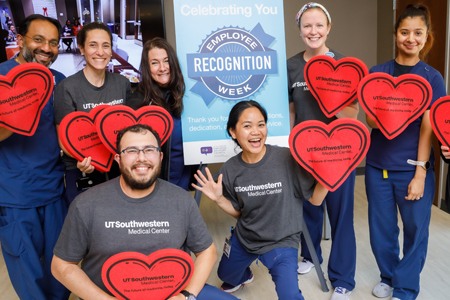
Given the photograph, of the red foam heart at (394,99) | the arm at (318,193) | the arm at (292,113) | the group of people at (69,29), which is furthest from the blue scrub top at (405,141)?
the group of people at (69,29)

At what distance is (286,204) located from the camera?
195 cm

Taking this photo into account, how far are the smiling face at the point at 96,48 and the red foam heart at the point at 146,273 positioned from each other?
3.75 feet

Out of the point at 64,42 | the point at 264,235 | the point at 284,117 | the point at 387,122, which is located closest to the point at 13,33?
the point at 64,42

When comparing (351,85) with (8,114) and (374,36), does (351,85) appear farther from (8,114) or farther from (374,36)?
(374,36)

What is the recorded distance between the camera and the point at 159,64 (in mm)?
2152

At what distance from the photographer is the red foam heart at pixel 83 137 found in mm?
1891

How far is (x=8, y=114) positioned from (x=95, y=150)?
1.43ft

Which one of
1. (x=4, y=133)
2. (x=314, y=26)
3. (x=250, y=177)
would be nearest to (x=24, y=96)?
(x=4, y=133)

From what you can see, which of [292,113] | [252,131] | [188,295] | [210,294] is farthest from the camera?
[292,113]

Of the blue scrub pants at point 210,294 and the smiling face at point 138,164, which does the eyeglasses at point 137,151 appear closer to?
the smiling face at point 138,164

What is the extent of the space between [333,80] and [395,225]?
0.91m

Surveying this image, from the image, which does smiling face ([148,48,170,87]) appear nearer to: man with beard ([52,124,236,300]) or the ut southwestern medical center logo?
the ut southwestern medical center logo

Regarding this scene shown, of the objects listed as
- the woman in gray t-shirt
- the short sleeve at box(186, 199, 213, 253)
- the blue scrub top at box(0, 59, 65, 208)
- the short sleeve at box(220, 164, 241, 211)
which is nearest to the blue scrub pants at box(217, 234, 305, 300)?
the woman in gray t-shirt

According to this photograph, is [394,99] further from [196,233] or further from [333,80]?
[196,233]
